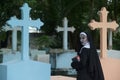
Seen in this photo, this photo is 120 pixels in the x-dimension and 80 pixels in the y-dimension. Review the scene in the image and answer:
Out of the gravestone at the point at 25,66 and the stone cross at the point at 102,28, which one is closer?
the gravestone at the point at 25,66

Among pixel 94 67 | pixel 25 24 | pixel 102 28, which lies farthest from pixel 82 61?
pixel 102 28

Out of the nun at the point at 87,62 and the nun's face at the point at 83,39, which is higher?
the nun's face at the point at 83,39

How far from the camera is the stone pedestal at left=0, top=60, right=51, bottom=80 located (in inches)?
376

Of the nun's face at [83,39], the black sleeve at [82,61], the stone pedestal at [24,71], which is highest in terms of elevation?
the nun's face at [83,39]

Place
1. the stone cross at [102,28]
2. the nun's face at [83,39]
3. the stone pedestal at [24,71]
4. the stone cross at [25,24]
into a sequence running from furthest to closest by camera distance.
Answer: the stone cross at [102,28], the stone cross at [25,24], the stone pedestal at [24,71], the nun's face at [83,39]

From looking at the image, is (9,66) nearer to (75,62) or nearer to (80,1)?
(75,62)

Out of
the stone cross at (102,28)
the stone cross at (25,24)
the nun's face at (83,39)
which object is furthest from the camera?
the stone cross at (102,28)

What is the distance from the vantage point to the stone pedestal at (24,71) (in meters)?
9.54

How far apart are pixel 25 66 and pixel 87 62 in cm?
142

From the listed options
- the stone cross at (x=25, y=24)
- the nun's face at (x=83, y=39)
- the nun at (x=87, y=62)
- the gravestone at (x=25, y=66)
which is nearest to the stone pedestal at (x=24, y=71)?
the gravestone at (x=25, y=66)

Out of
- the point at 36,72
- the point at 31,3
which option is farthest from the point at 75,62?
the point at 31,3

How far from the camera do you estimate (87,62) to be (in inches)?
355

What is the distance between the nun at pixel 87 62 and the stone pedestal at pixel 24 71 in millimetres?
1158

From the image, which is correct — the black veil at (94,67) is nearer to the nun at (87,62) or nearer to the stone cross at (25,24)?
the nun at (87,62)
